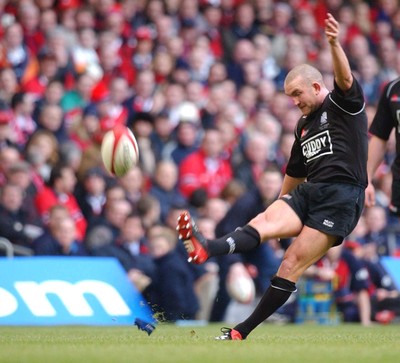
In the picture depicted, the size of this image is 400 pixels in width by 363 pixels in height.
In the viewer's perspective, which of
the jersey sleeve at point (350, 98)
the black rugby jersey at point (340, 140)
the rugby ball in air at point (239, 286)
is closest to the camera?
the jersey sleeve at point (350, 98)

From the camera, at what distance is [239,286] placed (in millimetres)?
12469

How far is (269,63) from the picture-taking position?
766 inches

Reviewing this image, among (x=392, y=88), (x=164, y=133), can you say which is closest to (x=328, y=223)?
(x=392, y=88)

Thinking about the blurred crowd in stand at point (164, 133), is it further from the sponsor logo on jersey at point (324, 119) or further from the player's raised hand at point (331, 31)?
the player's raised hand at point (331, 31)

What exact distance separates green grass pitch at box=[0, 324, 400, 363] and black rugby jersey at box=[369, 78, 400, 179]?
5.32ft

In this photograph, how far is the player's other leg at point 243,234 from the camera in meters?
7.83

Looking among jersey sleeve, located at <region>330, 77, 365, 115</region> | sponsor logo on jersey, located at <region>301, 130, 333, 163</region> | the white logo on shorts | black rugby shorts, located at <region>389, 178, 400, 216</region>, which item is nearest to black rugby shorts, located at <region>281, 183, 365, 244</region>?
the white logo on shorts

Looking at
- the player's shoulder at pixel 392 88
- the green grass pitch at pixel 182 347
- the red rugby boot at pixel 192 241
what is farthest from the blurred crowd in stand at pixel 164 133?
the red rugby boot at pixel 192 241

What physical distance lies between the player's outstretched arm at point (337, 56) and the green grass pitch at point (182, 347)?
194 centimetres

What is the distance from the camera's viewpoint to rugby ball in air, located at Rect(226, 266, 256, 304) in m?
12.5

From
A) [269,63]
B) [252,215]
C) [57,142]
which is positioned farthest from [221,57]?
[252,215]

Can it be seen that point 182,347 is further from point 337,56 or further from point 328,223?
point 337,56

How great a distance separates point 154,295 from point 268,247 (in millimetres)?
1519

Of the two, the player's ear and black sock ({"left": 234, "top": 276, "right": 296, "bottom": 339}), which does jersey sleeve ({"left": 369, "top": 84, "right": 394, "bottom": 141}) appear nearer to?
the player's ear
